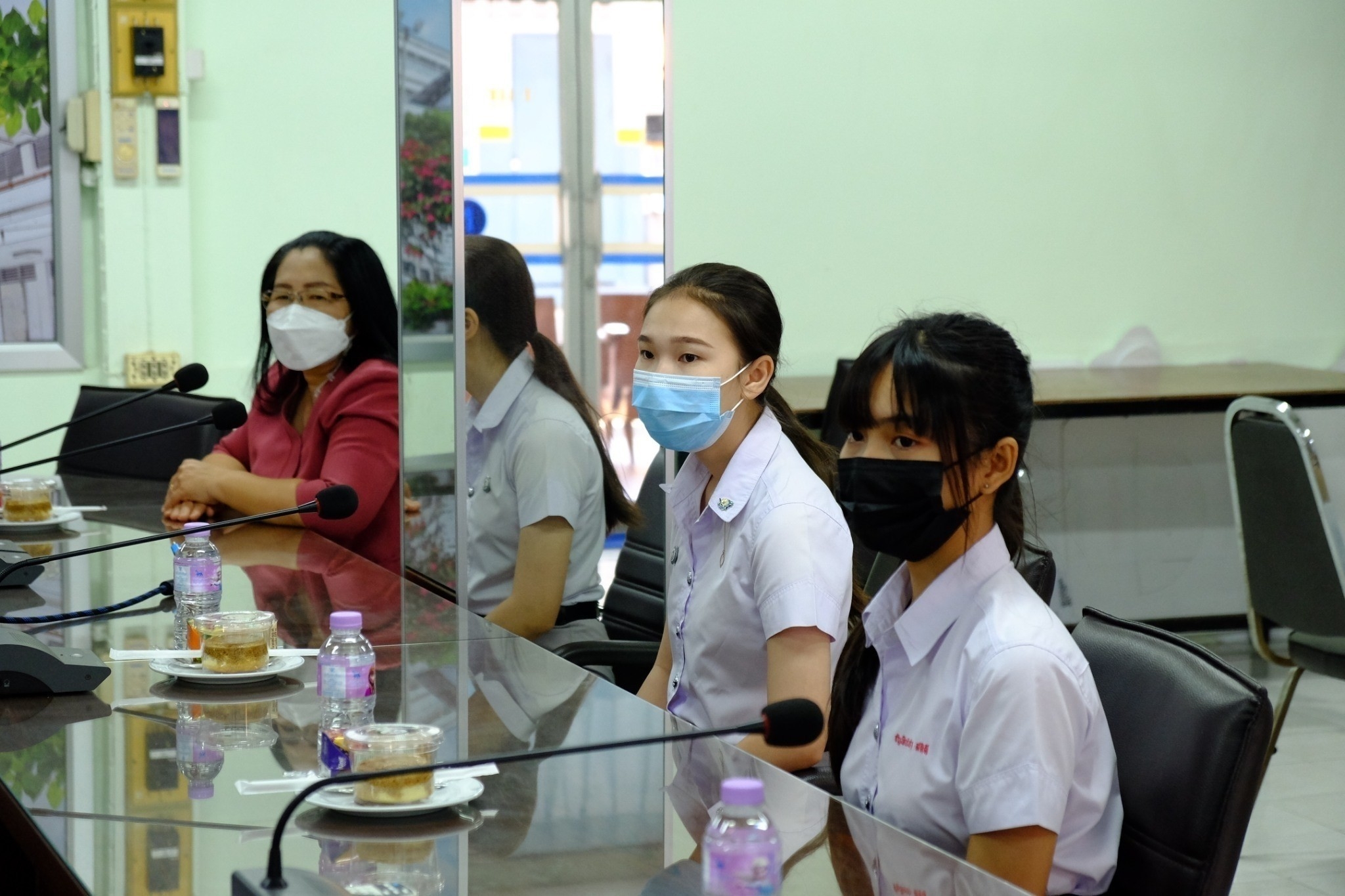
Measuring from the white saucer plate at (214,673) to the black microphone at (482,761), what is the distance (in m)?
0.60

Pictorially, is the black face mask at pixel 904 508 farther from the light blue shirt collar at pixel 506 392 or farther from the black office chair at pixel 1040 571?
the light blue shirt collar at pixel 506 392

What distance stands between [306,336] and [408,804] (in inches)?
74.5

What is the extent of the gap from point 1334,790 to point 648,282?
2.05m

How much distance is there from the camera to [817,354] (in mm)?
4699

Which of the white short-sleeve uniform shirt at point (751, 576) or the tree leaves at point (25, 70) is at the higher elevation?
the tree leaves at point (25, 70)

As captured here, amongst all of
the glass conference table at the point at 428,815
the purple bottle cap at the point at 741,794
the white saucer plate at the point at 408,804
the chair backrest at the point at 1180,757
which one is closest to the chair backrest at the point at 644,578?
the glass conference table at the point at 428,815

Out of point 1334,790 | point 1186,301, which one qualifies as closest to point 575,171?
point 1334,790

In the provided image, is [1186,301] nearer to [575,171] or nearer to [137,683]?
[575,171]

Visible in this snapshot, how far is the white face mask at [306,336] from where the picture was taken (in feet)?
9.42

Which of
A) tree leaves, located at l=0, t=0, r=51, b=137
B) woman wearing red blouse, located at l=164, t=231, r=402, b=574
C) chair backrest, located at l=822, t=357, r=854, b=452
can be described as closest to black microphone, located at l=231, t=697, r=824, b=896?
woman wearing red blouse, located at l=164, t=231, r=402, b=574

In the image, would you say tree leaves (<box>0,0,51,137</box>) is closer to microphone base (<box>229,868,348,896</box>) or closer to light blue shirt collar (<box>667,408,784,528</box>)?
light blue shirt collar (<box>667,408,784,528</box>)

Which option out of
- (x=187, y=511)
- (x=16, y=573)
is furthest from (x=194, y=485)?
(x=16, y=573)

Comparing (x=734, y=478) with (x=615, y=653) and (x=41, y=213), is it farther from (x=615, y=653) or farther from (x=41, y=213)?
(x=41, y=213)

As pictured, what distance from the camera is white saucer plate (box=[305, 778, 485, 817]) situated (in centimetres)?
112
